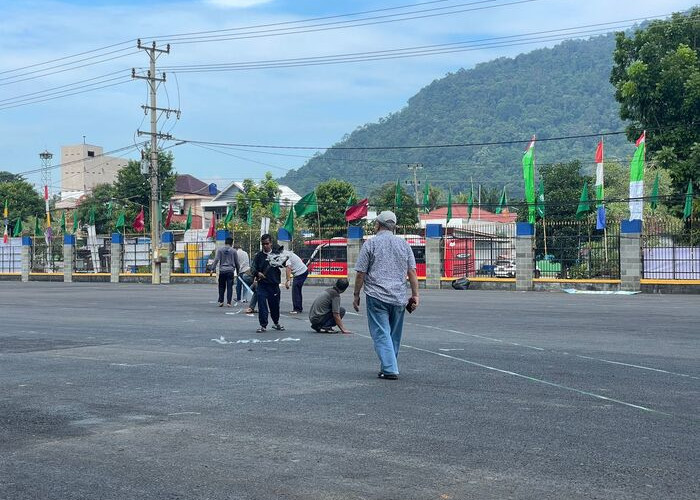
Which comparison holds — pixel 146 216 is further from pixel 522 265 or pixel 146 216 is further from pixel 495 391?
pixel 495 391

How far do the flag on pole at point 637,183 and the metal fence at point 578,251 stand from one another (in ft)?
4.83

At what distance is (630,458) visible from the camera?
5.84 metres

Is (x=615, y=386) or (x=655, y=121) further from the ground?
(x=655, y=121)

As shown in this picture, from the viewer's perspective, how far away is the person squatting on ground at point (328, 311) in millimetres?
14995

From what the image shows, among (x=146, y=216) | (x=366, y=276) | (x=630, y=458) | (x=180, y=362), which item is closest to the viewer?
(x=630, y=458)

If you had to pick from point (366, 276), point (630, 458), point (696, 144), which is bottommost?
point (630, 458)

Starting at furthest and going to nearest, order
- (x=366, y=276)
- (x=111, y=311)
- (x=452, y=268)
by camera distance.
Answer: (x=452, y=268) → (x=111, y=311) → (x=366, y=276)

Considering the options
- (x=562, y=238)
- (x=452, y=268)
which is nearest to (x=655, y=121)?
(x=562, y=238)

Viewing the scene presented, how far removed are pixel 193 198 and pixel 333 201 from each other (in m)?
38.0

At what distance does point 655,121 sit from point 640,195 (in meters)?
5.97

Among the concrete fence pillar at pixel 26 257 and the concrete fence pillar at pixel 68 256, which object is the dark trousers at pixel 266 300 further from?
the concrete fence pillar at pixel 26 257

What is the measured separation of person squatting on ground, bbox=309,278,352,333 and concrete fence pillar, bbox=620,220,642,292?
19595 millimetres

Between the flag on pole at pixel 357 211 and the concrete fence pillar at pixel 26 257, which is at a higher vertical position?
the flag on pole at pixel 357 211

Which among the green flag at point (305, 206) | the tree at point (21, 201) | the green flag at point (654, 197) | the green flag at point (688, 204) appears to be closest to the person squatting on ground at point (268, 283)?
the green flag at point (654, 197)
